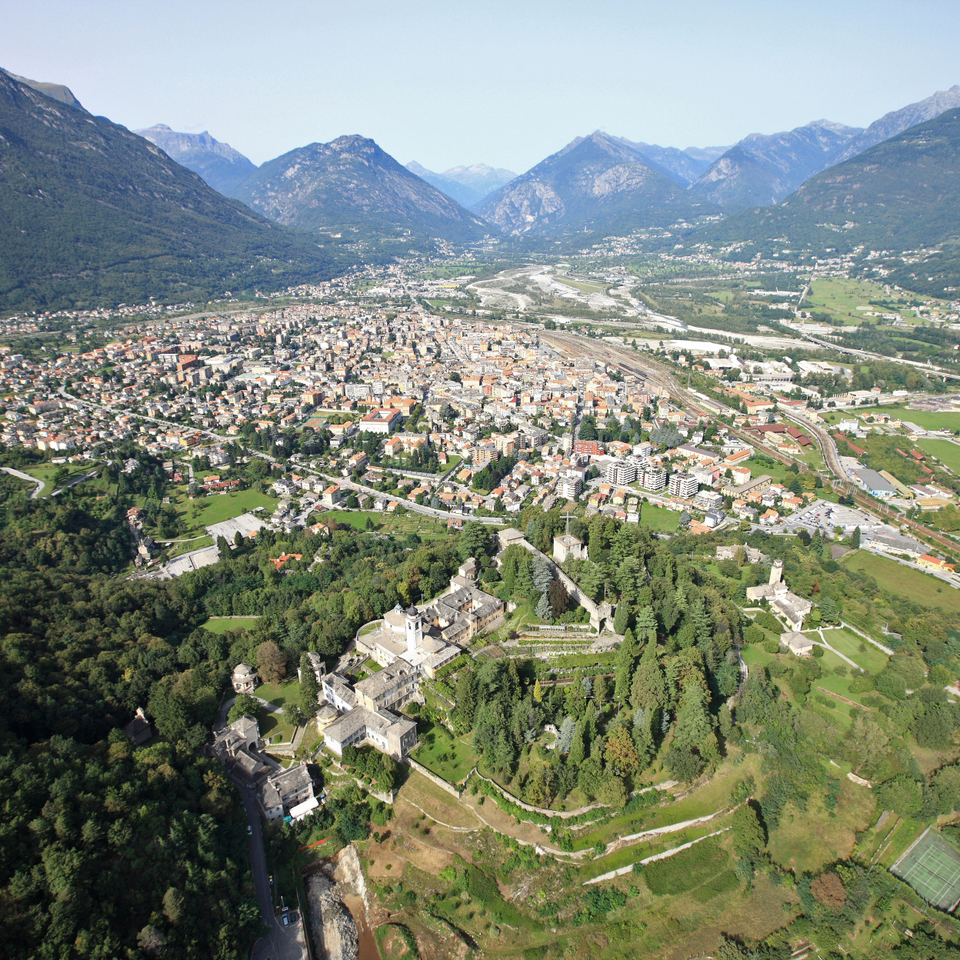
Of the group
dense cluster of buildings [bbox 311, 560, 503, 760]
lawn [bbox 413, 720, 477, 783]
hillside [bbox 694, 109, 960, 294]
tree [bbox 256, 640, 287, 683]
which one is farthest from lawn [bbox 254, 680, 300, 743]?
hillside [bbox 694, 109, 960, 294]

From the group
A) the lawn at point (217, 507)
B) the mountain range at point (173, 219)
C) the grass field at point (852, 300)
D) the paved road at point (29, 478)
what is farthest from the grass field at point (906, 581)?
the mountain range at point (173, 219)

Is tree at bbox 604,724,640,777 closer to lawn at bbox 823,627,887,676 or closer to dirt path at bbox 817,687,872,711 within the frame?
dirt path at bbox 817,687,872,711

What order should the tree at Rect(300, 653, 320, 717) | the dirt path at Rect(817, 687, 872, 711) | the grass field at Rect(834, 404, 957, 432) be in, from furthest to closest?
the grass field at Rect(834, 404, 957, 432) → the dirt path at Rect(817, 687, 872, 711) → the tree at Rect(300, 653, 320, 717)

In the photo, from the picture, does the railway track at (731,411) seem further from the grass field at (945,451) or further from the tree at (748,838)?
the tree at (748,838)

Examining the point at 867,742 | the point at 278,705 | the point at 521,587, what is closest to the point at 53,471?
the point at 278,705

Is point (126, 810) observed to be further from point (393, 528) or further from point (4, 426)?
point (4, 426)

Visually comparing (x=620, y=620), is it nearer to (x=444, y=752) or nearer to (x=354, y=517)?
(x=444, y=752)
